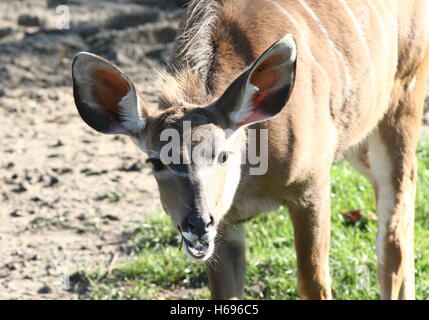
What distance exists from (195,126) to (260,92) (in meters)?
0.29

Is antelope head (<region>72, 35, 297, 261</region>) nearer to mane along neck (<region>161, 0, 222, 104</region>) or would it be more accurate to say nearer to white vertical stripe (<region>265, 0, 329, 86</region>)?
mane along neck (<region>161, 0, 222, 104</region>)

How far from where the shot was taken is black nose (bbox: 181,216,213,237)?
10.6 feet

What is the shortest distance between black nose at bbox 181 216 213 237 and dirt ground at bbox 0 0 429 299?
79 centimetres

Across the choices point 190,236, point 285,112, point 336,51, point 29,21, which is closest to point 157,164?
point 190,236

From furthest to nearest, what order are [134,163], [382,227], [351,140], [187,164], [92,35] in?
[92,35] → [134,163] → [382,227] → [351,140] → [187,164]

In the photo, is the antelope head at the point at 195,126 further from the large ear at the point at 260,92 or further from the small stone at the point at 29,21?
the small stone at the point at 29,21

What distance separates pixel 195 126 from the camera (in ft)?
11.1

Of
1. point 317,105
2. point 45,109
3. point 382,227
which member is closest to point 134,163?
point 45,109

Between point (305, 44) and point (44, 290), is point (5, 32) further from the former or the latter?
point (305, 44)

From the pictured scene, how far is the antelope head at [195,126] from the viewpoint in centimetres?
330

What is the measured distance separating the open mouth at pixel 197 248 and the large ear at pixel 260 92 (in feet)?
1.48

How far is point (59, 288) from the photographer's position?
4.63 meters
